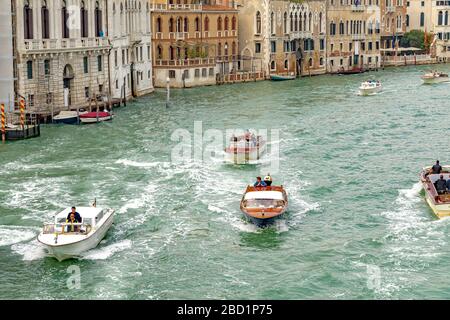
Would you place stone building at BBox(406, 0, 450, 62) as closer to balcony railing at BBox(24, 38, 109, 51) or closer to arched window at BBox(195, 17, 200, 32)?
arched window at BBox(195, 17, 200, 32)

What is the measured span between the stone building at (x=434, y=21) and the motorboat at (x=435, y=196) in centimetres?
8206

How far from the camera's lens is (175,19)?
78.6m

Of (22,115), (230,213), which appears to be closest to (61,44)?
(22,115)

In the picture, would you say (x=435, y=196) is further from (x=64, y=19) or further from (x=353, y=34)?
(x=353, y=34)

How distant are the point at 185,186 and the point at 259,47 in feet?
183

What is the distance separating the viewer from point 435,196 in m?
29.0

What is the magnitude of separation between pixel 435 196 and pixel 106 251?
37.1 feet

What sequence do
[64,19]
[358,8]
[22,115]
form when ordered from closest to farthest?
1. [22,115]
2. [64,19]
3. [358,8]

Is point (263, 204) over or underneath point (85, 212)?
underneath

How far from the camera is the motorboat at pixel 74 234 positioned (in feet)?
80.4

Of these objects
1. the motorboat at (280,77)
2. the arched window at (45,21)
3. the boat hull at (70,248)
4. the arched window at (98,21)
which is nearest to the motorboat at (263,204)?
the boat hull at (70,248)

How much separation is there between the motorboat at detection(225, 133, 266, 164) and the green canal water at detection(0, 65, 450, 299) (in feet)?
2.09

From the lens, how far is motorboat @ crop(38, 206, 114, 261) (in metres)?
24.5

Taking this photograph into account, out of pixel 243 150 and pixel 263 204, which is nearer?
pixel 263 204
